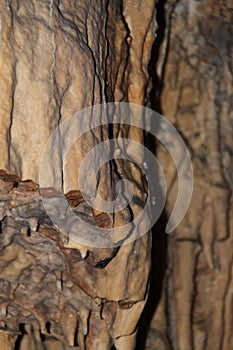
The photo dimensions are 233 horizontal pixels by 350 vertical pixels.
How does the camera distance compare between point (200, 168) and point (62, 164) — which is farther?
point (200, 168)

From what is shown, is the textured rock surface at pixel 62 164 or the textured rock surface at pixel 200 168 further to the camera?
the textured rock surface at pixel 200 168

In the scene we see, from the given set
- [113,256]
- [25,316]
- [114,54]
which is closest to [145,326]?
[25,316]

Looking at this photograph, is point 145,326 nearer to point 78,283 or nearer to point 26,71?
point 78,283

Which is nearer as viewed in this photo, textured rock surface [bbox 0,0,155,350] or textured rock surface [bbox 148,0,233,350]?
textured rock surface [bbox 0,0,155,350]
